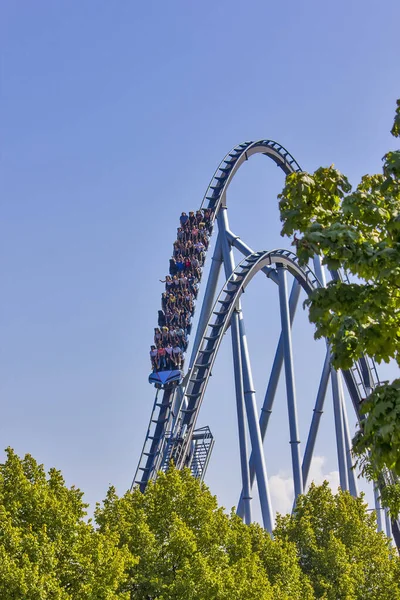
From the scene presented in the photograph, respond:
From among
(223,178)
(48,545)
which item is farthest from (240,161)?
(48,545)

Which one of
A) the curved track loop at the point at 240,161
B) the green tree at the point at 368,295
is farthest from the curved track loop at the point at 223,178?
the green tree at the point at 368,295

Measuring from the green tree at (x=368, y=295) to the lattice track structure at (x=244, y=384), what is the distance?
15.0 m

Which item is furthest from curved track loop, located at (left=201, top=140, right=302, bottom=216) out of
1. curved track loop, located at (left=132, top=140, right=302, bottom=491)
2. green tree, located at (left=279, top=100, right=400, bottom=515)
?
green tree, located at (left=279, top=100, right=400, bottom=515)

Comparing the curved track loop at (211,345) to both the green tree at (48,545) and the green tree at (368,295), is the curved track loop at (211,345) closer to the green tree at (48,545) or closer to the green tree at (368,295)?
the green tree at (48,545)

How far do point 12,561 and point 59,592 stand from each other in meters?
0.79

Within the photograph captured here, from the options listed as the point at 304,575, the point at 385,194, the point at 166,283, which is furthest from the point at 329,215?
the point at 166,283

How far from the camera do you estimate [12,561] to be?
13.5 metres

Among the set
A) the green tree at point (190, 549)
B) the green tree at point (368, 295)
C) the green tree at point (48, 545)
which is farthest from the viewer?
the green tree at point (190, 549)

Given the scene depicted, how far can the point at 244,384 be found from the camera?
1000 inches

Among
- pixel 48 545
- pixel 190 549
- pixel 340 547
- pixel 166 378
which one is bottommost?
pixel 48 545

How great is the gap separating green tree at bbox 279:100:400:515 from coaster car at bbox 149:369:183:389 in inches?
753

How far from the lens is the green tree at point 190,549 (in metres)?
16.2

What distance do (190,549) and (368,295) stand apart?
451 inches

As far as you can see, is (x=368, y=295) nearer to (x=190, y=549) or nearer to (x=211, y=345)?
(x=190, y=549)
